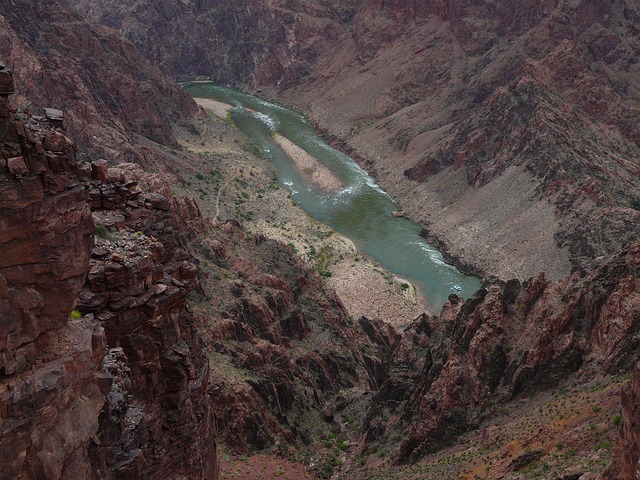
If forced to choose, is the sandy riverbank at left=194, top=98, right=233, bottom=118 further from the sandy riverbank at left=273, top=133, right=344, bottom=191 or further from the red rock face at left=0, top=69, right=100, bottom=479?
the red rock face at left=0, top=69, right=100, bottom=479

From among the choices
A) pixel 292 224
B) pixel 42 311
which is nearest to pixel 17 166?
pixel 42 311

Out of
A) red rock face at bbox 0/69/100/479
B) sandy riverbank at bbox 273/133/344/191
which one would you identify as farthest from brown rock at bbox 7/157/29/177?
sandy riverbank at bbox 273/133/344/191

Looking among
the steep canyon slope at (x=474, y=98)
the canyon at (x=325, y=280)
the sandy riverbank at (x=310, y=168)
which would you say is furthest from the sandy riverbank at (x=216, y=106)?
the sandy riverbank at (x=310, y=168)

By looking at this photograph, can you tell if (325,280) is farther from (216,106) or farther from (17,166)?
(216,106)

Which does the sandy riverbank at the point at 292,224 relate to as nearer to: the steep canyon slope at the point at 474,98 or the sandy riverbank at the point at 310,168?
the sandy riverbank at the point at 310,168

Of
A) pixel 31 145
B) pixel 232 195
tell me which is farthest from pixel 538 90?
pixel 31 145

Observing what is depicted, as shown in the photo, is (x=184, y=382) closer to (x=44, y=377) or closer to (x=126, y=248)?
(x=126, y=248)

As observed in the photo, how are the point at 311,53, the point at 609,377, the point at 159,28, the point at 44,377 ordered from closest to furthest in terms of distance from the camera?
the point at 44,377 < the point at 609,377 < the point at 311,53 < the point at 159,28
